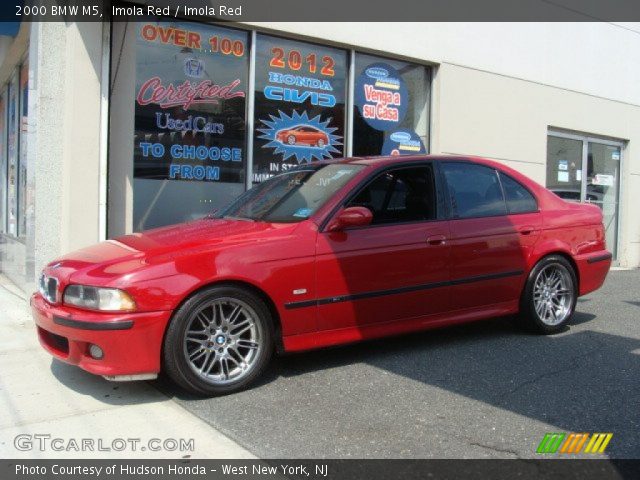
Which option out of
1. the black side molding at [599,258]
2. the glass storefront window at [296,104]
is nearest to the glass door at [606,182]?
the glass storefront window at [296,104]

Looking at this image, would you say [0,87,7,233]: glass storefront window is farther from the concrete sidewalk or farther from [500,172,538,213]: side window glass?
[500,172,538,213]: side window glass

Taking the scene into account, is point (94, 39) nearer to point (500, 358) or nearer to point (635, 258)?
point (500, 358)

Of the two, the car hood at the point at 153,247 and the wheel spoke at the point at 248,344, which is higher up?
the car hood at the point at 153,247

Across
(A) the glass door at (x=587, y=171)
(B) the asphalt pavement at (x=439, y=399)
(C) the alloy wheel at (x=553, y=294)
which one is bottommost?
(B) the asphalt pavement at (x=439, y=399)

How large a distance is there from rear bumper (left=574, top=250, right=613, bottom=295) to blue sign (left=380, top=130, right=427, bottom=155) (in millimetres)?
3734

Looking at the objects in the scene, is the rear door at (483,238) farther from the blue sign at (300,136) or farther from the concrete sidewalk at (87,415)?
the blue sign at (300,136)

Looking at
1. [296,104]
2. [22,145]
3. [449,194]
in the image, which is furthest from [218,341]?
[22,145]

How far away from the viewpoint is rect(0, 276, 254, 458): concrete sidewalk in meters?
3.36

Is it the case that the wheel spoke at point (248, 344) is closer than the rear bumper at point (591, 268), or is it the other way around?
the wheel spoke at point (248, 344)

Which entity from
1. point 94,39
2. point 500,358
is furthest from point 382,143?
point 500,358

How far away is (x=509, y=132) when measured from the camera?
1035 cm

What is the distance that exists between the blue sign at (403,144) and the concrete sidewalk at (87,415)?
5737mm

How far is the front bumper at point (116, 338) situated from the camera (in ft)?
12.4

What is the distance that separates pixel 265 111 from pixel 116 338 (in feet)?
15.7
